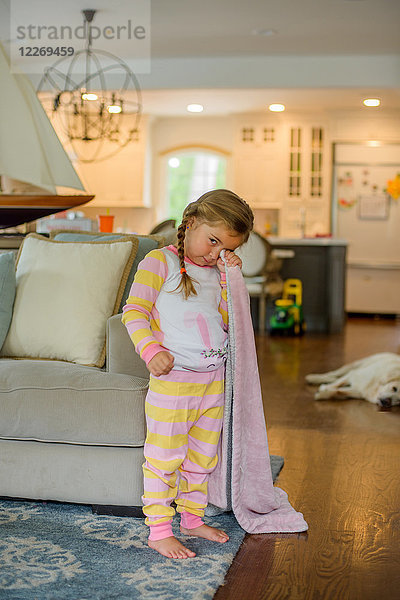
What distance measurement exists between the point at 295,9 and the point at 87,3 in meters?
1.66

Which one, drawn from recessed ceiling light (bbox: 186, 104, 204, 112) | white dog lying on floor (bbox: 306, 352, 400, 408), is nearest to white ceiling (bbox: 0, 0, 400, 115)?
recessed ceiling light (bbox: 186, 104, 204, 112)

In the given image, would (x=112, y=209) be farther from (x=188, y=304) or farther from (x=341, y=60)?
(x=188, y=304)

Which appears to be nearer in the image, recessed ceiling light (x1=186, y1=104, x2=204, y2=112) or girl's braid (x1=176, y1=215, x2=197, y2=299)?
girl's braid (x1=176, y1=215, x2=197, y2=299)

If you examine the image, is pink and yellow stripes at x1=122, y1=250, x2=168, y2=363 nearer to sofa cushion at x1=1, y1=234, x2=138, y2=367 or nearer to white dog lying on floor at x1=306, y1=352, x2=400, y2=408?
sofa cushion at x1=1, y1=234, x2=138, y2=367

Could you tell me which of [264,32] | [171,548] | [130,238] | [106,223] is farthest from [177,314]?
[264,32]

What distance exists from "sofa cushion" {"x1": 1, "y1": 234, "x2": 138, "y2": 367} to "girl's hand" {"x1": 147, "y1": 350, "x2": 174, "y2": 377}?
65 centimetres

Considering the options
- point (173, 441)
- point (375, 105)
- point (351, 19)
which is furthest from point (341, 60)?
point (173, 441)

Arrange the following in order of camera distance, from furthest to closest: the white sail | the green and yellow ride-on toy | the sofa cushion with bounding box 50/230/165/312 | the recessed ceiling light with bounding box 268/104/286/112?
the recessed ceiling light with bounding box 268/104/286/112
the green and yellow ride-on toy
the sofa cushion with bounding box 50/230/165/312
the white sail

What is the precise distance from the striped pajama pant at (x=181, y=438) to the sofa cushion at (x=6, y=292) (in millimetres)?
736

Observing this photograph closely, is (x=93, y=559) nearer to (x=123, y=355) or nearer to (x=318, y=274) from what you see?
(x=123, y=355)

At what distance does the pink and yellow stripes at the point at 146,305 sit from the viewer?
185 cm

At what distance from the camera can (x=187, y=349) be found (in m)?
1.91

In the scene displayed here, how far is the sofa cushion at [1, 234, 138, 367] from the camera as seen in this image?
242 cm

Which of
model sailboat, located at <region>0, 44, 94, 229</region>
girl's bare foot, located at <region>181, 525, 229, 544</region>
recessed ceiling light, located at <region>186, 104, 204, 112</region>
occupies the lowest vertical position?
girl's bare foot, located at <region>181, 525, 229, 544</region>
